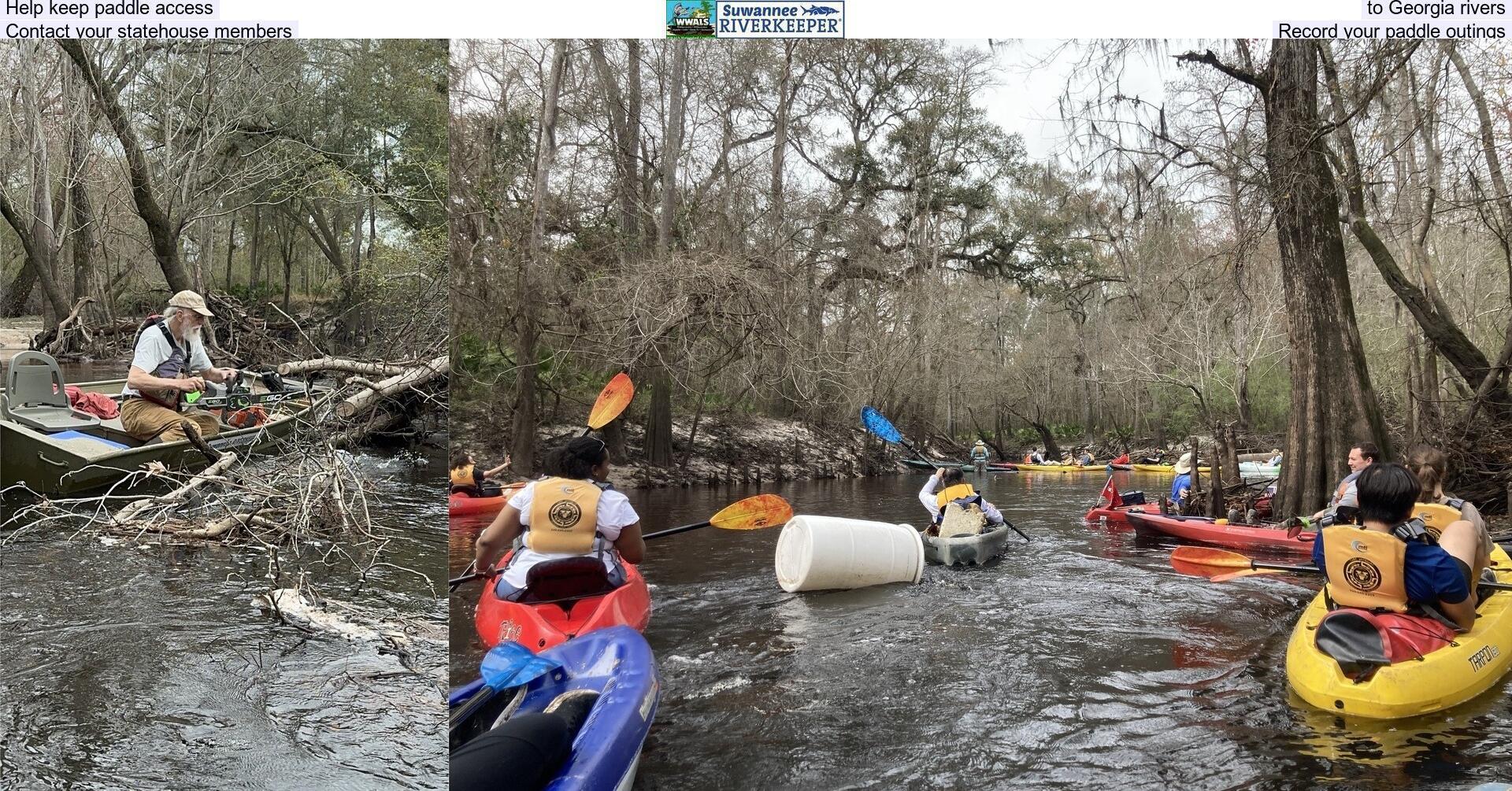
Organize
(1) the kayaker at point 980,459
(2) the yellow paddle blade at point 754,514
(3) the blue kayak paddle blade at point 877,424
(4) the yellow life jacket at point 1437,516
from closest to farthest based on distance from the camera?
(4) the yellow life jacket at point 1437,516
(2) the yellow paddle blade at point 754,514
(3) the blue kayak paddle blade at point 877,424
(1) the kayaker at point 980,459

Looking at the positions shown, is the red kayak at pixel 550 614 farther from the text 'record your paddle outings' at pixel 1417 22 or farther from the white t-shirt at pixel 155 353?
the text 'record your paddle outings' at pixel 1417 22

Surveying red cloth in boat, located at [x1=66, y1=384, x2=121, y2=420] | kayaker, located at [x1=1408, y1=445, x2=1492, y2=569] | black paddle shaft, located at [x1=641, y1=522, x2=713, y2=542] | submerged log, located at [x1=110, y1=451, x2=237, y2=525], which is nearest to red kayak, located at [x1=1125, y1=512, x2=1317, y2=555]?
kayaker, located at [x1=1408, y1=445, x2=1492, y2=569]

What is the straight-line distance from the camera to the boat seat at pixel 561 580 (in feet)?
9.68

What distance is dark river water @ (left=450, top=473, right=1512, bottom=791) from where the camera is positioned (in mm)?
2787

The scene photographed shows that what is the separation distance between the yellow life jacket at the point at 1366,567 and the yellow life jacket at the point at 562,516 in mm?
2728

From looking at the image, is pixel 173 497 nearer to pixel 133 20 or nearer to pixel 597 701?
pixel 133 20

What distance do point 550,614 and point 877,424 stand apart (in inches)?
151

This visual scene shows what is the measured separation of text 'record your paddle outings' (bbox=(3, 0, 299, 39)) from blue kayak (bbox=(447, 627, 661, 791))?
218 centimetres

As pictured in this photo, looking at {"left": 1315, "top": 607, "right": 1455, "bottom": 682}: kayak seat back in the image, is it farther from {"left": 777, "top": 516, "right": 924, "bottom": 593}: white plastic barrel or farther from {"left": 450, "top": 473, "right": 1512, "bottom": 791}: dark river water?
{"left": 777, "top": 516, "right": 924, "bottom": 593}: white plastic barrel

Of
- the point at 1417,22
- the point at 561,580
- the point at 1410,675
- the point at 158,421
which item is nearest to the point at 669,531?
the point at 561,580

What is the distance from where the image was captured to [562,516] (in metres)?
2.98

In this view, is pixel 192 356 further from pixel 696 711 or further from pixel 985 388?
pixel 985 388

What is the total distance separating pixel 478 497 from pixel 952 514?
14.7ft

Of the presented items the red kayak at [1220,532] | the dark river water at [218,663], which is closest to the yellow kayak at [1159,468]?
the red kayak at [1220,532]
